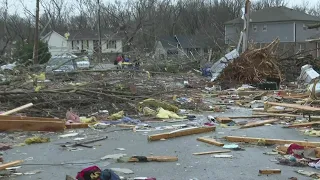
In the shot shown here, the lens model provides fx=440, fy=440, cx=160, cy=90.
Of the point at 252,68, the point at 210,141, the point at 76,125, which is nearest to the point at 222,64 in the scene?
the point at 252,68

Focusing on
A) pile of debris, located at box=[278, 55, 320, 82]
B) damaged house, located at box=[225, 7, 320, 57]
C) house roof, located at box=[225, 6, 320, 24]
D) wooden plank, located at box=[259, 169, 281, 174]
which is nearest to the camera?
wooden plank, located at box=[259, 169, 281, 174]

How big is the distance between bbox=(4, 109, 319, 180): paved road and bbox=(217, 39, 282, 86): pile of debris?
10914 millimetres

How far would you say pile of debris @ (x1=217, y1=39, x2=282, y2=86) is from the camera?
19359 millimetres

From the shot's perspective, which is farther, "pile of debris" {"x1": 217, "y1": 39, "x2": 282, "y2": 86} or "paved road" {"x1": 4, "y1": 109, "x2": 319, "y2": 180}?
"pile of debris" {"x1": 217, "y1": 39, "x2": 282, "y2": 86}

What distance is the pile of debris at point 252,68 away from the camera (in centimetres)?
1936

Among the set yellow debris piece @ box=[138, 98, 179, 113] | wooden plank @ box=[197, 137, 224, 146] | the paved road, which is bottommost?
the paved road

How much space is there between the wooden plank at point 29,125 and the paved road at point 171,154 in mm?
374

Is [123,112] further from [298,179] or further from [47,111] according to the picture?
[298,179]

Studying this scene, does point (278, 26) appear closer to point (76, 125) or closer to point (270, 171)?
point (76, 125)

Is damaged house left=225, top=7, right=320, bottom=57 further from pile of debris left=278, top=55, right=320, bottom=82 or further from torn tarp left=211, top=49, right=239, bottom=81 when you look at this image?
torn tarp left=211, top=49, right=239, bottom=81

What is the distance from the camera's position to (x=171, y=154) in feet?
22.0

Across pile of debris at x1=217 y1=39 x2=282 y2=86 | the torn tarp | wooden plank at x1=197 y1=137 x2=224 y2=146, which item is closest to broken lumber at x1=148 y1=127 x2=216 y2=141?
wooden plank at x1=197 y1=137 x2=224 y2=146

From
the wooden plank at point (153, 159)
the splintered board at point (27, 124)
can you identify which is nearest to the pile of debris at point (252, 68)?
the splintered board at point (27, 124)

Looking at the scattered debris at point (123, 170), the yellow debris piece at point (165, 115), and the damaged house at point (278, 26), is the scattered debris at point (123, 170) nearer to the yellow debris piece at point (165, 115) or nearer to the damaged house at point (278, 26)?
the yellow debris piece at point (165, 115)
